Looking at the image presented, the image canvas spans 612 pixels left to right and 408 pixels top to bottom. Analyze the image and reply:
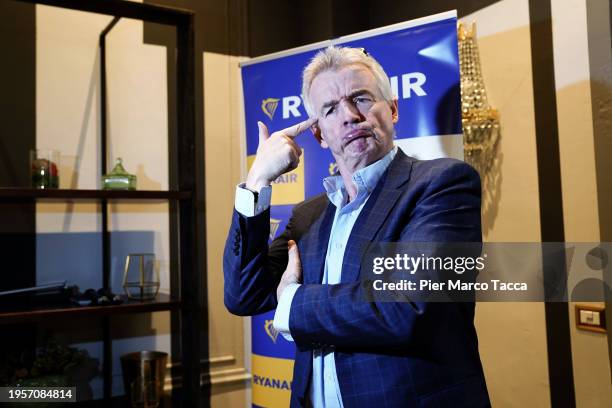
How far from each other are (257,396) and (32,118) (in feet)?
4.95

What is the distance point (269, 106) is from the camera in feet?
6.43

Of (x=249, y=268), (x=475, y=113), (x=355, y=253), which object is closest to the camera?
(x=355, y=253)

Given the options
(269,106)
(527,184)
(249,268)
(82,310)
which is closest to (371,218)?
(249,268)

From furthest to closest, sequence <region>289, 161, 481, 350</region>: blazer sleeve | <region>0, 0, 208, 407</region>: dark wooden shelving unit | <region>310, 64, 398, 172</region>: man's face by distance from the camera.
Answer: <region>0, 0, 208, 407</region>: dark wooden shelving unit
<region>310, 64, 398, 172</region>: man's face
<region>289, 161, 481, 350</region>: blazer sleeve

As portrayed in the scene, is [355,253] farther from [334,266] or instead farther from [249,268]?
[249,268]

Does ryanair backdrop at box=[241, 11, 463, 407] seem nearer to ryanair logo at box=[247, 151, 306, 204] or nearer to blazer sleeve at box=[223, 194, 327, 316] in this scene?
ryanair logo at box=[247, 151, 306, 204]

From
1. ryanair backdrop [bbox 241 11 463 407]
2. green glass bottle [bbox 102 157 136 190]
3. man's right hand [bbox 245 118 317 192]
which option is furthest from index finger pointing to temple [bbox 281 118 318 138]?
green glass bottle [bbox 102 157 136 190]

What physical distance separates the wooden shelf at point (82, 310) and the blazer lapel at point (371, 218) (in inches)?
43.0

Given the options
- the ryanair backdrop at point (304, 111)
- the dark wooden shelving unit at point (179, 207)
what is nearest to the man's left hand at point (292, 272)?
the ryanair backdrop at point (304, 111)

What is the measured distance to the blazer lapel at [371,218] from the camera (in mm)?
1120

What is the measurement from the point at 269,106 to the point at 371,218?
97 cm

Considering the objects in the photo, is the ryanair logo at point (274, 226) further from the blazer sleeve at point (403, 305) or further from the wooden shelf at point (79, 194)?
the blazer sleeve at point (403, 305)

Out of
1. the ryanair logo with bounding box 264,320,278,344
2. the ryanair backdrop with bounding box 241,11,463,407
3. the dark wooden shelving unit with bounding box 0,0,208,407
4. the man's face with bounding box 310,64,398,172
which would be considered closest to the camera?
the man's face with bounding box 310,64,398,172

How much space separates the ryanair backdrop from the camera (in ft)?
5.38
